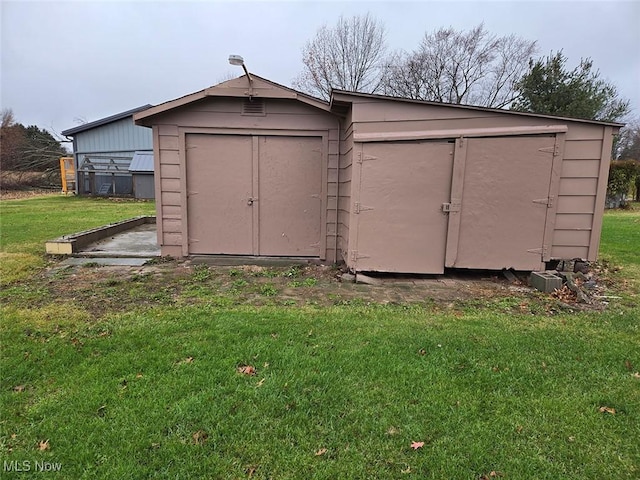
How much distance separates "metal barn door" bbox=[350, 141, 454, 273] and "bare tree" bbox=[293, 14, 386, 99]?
19.7 meters

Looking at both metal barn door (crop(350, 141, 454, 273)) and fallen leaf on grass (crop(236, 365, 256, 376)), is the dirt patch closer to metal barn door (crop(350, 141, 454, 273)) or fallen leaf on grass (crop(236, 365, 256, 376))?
metal barn door (crop(350, 141, 454, 273))

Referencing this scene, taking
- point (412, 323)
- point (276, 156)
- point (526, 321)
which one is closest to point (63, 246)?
point (276, 156)

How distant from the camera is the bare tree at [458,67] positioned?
912 inches

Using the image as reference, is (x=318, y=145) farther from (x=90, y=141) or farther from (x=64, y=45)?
(x=90, y=141)

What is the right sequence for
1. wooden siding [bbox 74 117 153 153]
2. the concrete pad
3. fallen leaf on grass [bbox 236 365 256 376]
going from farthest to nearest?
1. wooden siding [bbox 74 117 153 153]
2. the concrete pad
3. fallen leaf on grass [bbox 236 365 256 376]

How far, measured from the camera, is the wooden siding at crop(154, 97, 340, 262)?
5625 millimetres

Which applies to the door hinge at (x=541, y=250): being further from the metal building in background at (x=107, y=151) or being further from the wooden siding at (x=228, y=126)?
the metal building in background at (x=107, y=151)

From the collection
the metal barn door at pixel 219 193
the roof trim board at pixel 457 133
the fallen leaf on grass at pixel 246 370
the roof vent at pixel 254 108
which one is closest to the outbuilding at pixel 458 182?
the roof trim board at pixel 457 133

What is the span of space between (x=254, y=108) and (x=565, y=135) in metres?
4.11

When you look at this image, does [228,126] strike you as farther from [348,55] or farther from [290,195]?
[348,55]

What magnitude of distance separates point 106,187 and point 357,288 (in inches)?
723

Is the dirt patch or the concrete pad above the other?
the concrete pad

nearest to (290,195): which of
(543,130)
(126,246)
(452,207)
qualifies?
(452,207)

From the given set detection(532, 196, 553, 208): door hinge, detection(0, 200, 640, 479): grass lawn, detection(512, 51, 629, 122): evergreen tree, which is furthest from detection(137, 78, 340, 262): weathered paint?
detection(512, 51, 629, 122): evergreen tree
